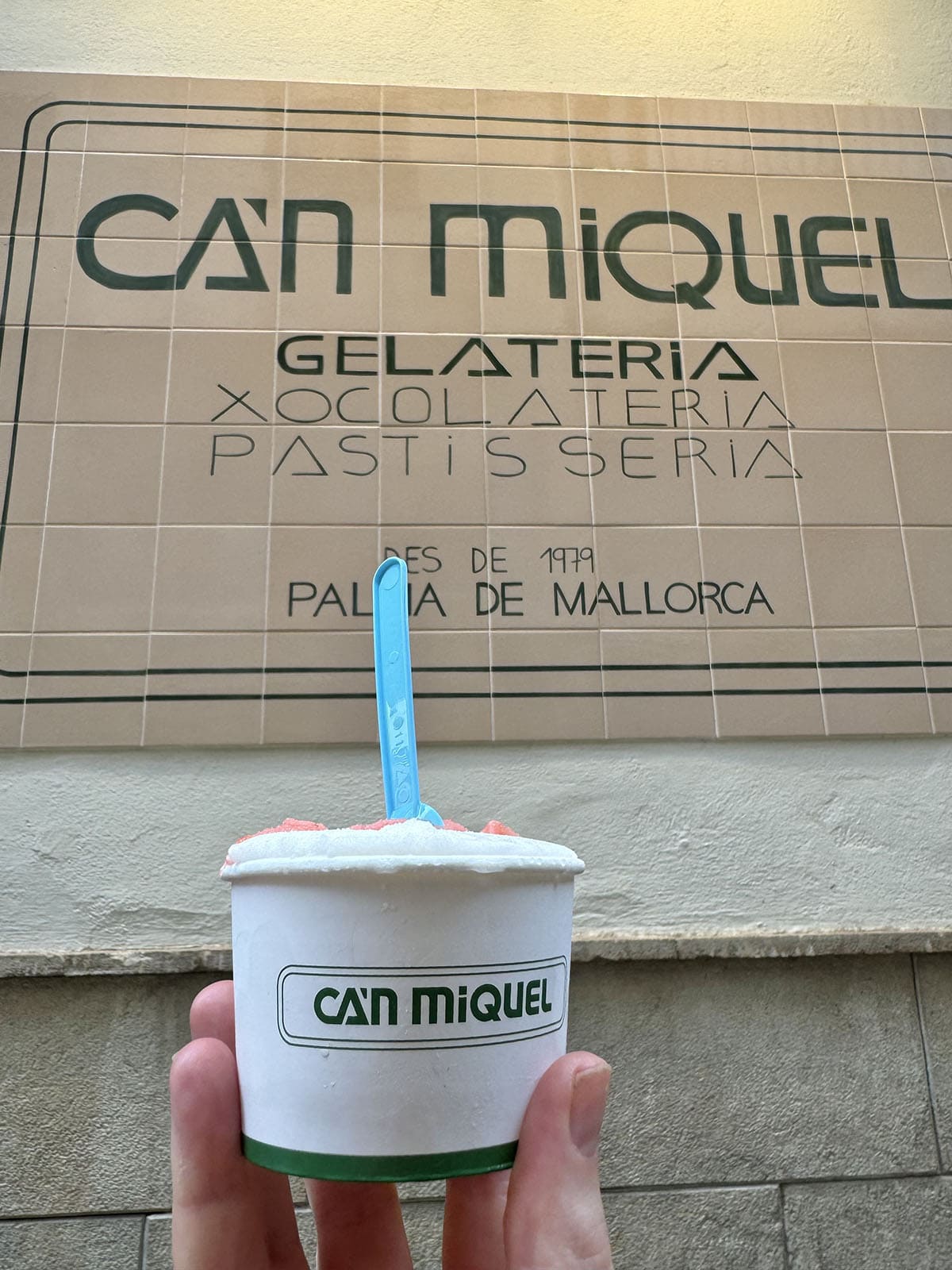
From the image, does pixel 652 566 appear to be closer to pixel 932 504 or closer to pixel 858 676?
pixel 858 676

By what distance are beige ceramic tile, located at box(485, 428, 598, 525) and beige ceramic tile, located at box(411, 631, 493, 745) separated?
0.68 feet

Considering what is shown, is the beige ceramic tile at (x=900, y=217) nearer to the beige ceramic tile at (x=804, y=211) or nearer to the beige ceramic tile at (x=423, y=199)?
the beige ceramic tile at (x=804, y=211)

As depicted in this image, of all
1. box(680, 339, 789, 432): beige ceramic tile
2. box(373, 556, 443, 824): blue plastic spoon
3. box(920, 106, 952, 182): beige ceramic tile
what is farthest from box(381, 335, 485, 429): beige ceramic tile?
box(920, 106, 952, 182): beige ceramic tile

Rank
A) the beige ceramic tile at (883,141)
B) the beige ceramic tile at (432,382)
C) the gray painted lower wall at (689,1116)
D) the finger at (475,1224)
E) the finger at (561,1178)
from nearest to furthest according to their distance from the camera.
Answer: the finger at (561,1178) → the finger at (475,1224) → the gray painted lower wall at (689,1116) → the beige ceramic tile at (432,382) → the beige ceramic tile at (883,141)

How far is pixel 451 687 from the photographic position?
1286 millimetres

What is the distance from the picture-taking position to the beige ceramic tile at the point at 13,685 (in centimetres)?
124

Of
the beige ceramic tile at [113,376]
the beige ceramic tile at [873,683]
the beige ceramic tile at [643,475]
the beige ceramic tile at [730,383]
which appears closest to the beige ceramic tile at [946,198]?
the beige ceramic tile at [730,383]

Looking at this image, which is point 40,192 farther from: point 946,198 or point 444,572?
point 946,198

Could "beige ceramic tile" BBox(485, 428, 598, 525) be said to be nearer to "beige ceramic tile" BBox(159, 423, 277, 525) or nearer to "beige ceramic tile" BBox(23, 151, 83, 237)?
"beige ceramic tile" BBox(159, 423, 277, 525)

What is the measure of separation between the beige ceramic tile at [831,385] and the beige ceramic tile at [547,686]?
543 mm

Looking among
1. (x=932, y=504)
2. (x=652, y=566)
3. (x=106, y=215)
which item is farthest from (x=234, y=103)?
(x=932, y=504)

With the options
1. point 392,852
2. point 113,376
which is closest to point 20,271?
point 113,376

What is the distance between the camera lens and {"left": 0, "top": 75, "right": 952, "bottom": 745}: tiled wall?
1290 mm

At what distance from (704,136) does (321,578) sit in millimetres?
1079
